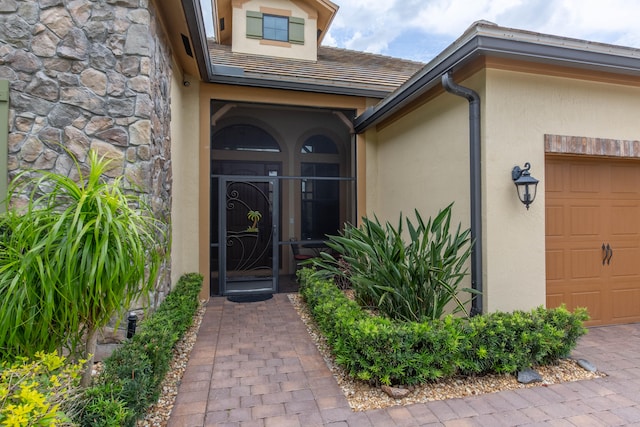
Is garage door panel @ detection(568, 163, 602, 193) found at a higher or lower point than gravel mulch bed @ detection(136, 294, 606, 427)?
higher

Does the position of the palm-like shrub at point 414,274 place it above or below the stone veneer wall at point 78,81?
below

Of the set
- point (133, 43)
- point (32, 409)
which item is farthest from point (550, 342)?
point (133, 43)

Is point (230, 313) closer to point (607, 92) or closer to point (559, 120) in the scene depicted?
point (559, 120)

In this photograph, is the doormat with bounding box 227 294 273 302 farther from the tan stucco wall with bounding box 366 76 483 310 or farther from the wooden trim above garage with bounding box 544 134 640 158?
the wooden trim above garage with bounding box 544 134 640 158

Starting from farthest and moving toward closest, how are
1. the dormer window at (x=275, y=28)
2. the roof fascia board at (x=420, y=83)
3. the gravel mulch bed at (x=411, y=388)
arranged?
the dormer window at (x=275, y=28) < the roof fascia board at (x=420, y=83) < the gravel mulch bed at (x=411, y=388)

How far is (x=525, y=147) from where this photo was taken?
3.77m

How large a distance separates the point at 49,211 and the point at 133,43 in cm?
204

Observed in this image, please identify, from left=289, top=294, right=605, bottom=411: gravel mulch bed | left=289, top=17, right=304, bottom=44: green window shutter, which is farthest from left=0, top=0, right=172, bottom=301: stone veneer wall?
left=289, top=17, right=304, bottom=44: green window shutter

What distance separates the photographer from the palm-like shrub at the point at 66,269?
72.3 inches

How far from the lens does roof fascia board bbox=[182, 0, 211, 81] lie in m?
3.70

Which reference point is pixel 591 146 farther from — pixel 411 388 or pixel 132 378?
pixel 132 378

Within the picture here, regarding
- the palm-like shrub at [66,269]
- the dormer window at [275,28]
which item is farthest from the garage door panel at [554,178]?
the dormer window at [275,28]

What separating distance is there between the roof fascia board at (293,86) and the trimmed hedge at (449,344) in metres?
4.15

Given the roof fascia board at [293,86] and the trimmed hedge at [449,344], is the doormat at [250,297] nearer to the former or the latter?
the trimmed hedge at [449,344]
